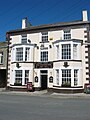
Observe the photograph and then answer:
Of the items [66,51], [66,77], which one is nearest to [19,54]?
[66,51]

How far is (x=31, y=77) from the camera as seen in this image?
2470cm

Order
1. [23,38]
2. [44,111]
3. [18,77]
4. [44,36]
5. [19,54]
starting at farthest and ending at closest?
[23,38]
[19,54]
[44,36]
[18,77]
[44,111]

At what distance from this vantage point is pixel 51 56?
24.3m

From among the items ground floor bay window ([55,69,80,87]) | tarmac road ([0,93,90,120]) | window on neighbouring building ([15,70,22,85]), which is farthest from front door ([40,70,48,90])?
tarmac road ([0,93,90,120])

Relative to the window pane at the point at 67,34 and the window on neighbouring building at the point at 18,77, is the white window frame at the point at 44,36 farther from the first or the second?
the window on neighbouring building at the point at 18,77

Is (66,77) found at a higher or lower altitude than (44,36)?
lower

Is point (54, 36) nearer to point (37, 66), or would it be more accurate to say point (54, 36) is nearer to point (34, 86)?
point (37, 66)

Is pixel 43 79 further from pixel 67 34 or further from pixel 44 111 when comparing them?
pixel 44 111

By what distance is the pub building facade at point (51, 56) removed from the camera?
22.3 meters

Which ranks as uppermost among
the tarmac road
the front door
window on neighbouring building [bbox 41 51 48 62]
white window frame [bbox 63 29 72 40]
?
white window frame [bbox 63 29 72 40]

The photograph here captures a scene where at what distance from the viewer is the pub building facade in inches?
878

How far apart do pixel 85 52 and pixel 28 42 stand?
804 centimetres

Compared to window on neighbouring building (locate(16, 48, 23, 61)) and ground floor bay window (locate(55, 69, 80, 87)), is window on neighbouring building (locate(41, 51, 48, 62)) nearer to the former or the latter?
window on neighbouring building (locate(16, 48, 23, 61))

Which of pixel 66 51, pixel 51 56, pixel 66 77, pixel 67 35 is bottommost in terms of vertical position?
pixel 66 77
